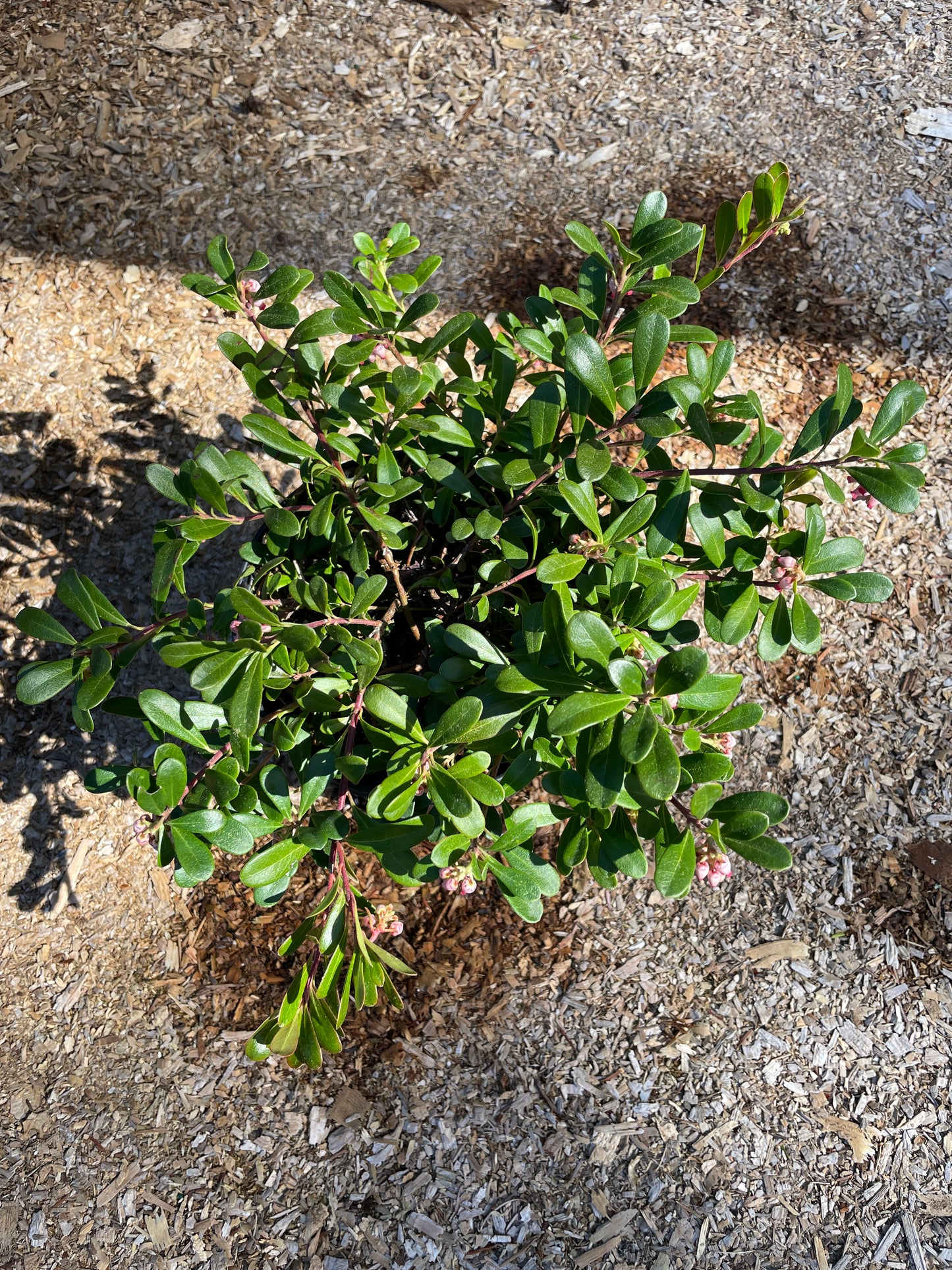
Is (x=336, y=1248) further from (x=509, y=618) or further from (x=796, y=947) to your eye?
(x=509, y=618)

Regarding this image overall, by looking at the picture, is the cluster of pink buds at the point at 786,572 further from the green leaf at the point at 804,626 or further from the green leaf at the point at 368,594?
the green leaf at the point at 368,594

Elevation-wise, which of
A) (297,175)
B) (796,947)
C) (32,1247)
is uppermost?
(297,175)

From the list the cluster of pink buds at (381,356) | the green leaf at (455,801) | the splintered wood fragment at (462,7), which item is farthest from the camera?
the splintered wood fragment at (462,7)

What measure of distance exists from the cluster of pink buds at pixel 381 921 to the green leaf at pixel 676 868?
450 mm

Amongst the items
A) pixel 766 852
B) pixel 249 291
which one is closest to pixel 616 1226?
pixel 766 852

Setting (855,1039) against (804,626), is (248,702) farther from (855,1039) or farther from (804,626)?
(855,1039)

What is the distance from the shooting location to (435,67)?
120 inches

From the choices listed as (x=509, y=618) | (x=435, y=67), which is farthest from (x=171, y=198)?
(x=509, y=618)

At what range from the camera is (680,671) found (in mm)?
1043

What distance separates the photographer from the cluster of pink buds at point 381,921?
1388 millimetres

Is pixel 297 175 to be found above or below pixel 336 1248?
above

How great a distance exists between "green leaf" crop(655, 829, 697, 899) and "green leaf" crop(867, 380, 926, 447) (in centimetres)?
58

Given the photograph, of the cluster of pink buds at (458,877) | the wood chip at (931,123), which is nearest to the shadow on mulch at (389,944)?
the cluster of pink buds at (458,877)

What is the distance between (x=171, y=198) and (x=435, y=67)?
40.4 inches
